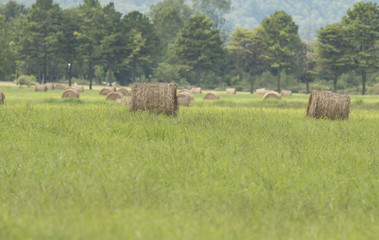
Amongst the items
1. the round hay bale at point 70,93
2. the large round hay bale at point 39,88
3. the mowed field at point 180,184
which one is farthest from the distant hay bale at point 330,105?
the large round hay bale at point 39,88

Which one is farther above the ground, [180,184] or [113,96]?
[113,96]

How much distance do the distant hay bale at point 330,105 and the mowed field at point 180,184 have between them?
514 cm

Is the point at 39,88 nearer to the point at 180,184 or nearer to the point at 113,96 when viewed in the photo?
the point at 113,96

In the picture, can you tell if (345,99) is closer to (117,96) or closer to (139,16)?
(117,96)

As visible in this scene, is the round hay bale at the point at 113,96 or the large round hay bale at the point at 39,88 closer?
the round hay bale at the point at 113,96

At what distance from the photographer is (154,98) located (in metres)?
12.9

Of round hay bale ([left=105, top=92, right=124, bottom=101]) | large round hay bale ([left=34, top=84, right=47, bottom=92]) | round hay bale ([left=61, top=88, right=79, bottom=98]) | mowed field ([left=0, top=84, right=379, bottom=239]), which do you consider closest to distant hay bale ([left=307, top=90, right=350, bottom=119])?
mowed field ([left=0, top=84, right=379, bottom=239])

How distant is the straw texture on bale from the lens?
12.8 metres

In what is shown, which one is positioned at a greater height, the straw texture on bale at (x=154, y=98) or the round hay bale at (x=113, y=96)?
the straw texture on bale at (x=154, y=98)

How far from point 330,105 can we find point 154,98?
6.48 m

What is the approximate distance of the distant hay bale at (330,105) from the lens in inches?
571

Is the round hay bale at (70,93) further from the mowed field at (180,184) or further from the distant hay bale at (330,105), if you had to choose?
the mowed field at (180,184)

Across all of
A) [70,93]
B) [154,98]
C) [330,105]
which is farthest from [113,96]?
[330,105]

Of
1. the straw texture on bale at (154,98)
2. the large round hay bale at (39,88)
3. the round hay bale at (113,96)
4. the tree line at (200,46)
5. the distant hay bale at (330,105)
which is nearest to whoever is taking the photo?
the straw texture on bale at (154,98)
